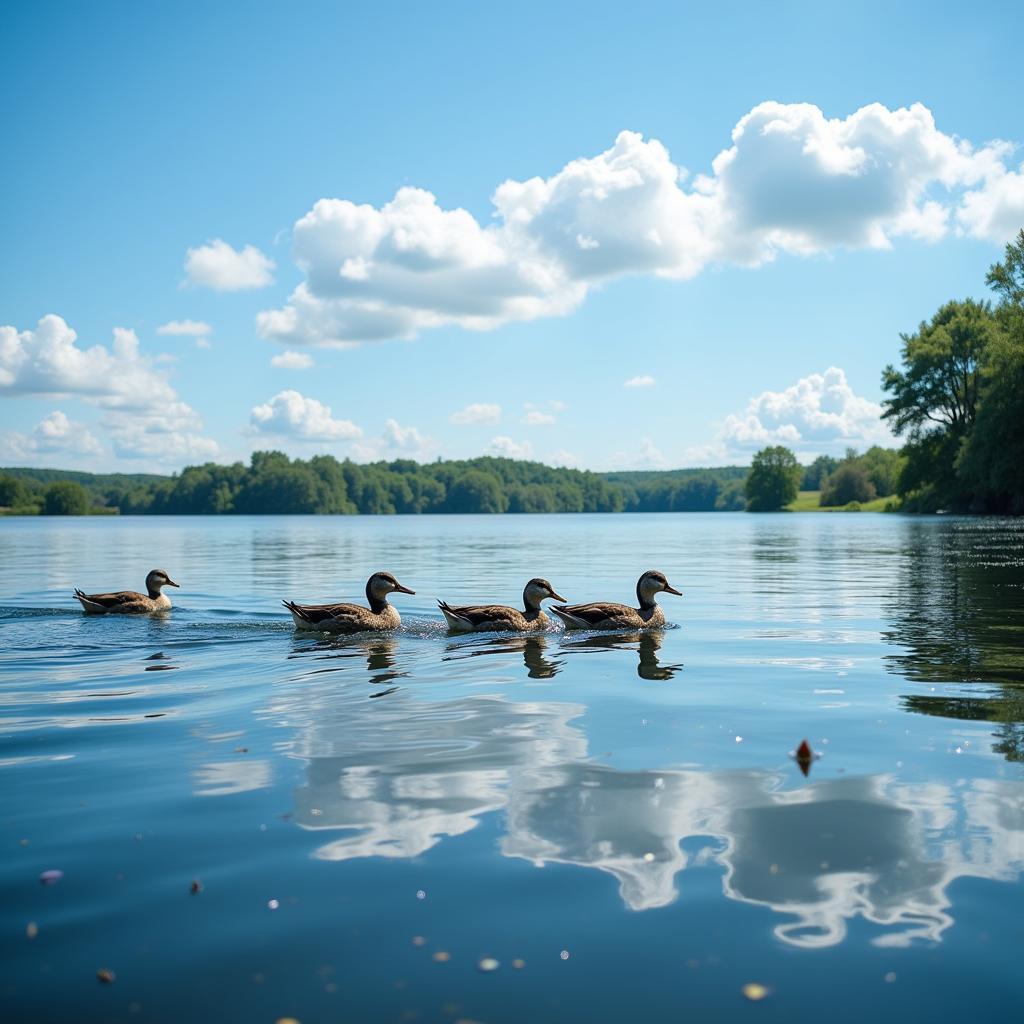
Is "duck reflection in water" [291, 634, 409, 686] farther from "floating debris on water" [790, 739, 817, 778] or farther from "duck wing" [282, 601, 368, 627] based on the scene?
"floating debris on water" [790, 739, 817, 778]

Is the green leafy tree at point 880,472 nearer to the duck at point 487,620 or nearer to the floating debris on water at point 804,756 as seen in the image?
the duck at point 487,620

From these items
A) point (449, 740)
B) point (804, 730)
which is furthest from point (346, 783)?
point (804, 730)

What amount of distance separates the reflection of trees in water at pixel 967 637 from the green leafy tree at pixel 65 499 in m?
179

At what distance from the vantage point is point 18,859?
5.37 meters

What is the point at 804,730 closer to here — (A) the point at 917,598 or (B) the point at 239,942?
(B) the point at 239,942

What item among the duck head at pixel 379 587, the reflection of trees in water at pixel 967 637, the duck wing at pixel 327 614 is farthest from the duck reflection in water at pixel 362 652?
the reflection of trees in water at pixel 967 637

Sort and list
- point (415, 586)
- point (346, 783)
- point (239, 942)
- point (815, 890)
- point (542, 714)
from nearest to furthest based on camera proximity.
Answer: point (239, 942), point (815, 890), point (346, 783), point (542, 714), point (415, 586)

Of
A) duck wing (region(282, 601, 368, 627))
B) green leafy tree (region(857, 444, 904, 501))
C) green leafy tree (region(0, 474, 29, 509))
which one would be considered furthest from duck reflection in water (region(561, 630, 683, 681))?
green leafy tree (region(0, 474, 29, 509))

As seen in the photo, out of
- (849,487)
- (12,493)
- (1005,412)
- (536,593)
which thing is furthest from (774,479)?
(536,593)

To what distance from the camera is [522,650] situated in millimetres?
14461

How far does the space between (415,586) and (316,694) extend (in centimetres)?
1476

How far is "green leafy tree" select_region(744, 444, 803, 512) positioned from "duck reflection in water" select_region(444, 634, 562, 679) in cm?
16457

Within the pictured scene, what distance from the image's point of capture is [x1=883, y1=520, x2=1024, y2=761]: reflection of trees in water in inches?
364

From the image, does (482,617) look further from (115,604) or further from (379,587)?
(115,604)
